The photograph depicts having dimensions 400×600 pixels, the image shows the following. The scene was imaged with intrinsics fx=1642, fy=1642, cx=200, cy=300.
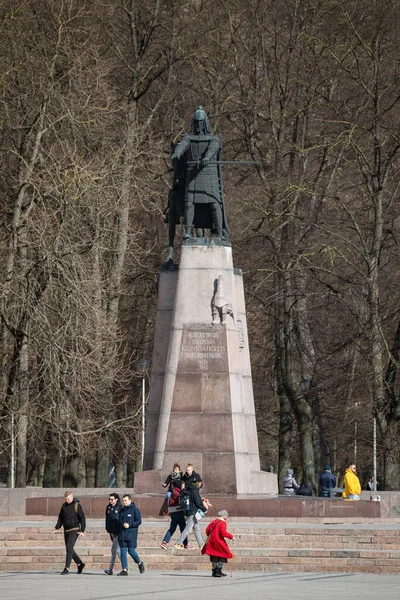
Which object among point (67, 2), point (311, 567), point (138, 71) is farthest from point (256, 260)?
point (311, 567)

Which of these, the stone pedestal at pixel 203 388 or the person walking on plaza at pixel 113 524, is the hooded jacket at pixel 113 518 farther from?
the stone pedestal at pixel 203 388

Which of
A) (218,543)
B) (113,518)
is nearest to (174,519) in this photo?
(113,518)

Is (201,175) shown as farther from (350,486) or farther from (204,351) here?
(350,486)

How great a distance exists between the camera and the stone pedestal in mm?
29828

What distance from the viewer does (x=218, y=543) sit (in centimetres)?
2119

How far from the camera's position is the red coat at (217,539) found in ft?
68.9

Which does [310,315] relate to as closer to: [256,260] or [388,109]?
[256,260]

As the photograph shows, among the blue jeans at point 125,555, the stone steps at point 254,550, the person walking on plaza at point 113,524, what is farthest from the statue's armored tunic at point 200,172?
the blue jeans at point 125,555

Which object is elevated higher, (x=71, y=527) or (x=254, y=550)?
(x=71, y=527)

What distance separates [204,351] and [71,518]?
7.95m

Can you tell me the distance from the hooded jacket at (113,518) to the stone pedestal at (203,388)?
7.40 m

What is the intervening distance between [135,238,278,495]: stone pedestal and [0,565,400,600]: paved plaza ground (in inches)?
269

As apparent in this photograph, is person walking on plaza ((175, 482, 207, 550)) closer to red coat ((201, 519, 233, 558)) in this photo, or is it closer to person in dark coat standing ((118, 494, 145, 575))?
person in dark coat standing ((118, 494, 145, 575))

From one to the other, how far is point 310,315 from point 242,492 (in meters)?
16.7
